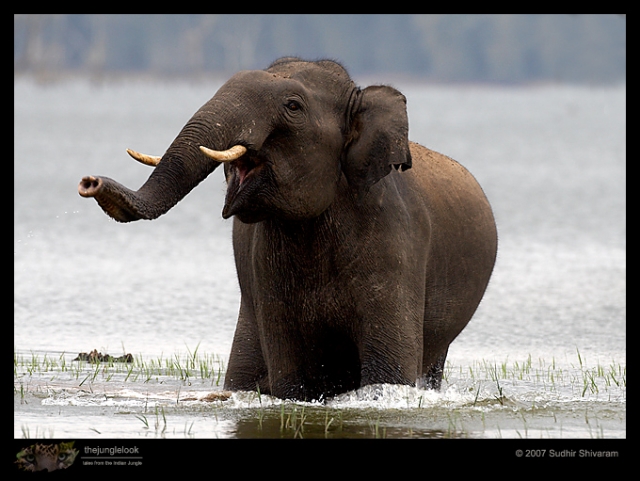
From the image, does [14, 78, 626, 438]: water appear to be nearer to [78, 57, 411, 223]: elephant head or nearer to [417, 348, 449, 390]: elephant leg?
[417, 348, 449, 390]: elephant leg

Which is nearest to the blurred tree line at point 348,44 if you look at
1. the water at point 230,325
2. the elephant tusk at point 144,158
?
the water at point 230,325

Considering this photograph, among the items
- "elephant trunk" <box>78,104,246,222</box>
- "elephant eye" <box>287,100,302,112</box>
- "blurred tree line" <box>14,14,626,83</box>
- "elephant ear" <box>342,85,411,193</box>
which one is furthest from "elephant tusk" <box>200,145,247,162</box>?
"blurred tree line" <box>14,14,626,83</box>

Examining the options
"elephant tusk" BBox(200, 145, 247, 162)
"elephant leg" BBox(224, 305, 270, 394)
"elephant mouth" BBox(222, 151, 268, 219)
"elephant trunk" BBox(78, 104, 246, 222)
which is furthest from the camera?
"elephant leg" BBox(224, 305, 270, 394)

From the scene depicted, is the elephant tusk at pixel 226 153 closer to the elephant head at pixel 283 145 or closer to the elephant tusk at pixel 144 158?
the elephant head at pixel 283 145

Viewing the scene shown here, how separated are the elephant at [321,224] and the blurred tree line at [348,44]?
10156cm

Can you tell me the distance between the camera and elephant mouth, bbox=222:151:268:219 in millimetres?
9188

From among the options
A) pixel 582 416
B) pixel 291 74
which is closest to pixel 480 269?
pixel 582 416

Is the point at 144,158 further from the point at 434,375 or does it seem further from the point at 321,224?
the point at 434,375

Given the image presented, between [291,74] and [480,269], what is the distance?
249 centimetres

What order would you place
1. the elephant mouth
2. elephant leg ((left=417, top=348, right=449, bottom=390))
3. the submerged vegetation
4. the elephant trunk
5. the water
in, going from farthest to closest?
elephant leg ((left=417, top=348, right=449, bottom=390)), the water, the submerged vegetation, the elephant mouth, the elephant trunk

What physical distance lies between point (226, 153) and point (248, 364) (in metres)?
2.41

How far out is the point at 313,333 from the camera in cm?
998

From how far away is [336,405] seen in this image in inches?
398

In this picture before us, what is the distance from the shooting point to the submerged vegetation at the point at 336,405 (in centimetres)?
951
